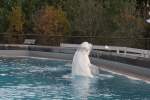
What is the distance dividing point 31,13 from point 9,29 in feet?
12.5

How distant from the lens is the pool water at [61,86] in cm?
1586

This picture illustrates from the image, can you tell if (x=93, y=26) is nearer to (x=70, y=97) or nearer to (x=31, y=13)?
(x=31, y=13)

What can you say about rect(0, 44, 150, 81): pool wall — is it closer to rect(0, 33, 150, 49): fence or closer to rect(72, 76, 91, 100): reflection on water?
rect(72, 76, 91, 100): reflection on water

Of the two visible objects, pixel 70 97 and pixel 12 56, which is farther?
pixel 12 56

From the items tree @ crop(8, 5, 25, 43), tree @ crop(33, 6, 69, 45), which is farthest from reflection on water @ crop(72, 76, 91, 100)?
tree @ crop(8, 5, 25, 43)

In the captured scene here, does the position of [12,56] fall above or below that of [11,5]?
below

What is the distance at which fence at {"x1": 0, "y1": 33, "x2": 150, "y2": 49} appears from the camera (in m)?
32.2

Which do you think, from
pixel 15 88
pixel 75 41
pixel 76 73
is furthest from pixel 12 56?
pixel 15 88

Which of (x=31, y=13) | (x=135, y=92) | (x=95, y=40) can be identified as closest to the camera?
(x=135, y=92)

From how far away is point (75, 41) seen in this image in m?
36.4

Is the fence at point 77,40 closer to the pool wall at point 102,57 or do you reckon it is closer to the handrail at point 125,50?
the handrail at point 125,50

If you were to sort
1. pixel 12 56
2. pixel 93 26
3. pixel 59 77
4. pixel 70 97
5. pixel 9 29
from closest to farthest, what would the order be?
pixel 70 97 → pixel 59 77 → pixel 12 56 → pixel 93 26 → pixel 9 29

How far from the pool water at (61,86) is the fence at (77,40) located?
26.9 ft

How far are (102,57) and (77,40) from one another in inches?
364
